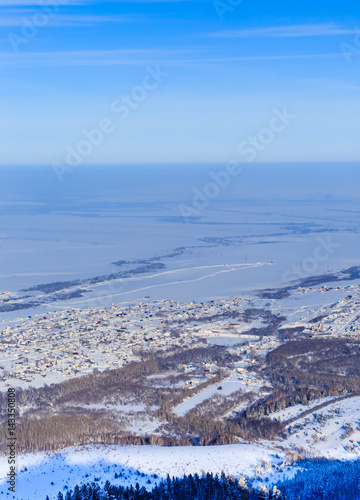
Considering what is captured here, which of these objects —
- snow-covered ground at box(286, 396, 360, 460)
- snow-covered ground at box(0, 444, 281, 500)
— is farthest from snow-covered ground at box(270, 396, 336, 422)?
snow-covered ground at box(0, 444, 281, 500)

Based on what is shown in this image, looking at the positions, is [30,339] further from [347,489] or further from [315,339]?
[347,489]

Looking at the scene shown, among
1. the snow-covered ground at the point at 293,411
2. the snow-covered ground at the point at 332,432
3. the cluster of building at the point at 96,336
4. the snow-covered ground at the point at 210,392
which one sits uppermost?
the cluster of building at the point at 96,336

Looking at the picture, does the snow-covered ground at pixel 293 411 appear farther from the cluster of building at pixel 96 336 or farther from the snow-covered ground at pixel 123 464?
the cluster of building at pixel 96 336

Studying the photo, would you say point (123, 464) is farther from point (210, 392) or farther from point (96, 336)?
point (96, 336)

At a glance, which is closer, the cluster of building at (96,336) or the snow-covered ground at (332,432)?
the snow-covered ground at (332,432)

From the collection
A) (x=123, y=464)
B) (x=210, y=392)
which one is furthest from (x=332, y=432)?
(x=123, y=464)

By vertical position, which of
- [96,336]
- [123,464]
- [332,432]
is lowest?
[332,432]

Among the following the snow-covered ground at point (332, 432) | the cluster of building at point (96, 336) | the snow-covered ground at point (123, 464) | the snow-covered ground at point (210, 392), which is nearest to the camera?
the snow-covered ground at point (123, 464)

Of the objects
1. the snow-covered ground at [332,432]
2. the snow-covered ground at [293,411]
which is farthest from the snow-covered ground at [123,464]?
the snow-covered ground at [293,411]

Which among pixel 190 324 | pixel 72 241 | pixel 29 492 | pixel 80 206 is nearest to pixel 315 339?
pixel 190 324
